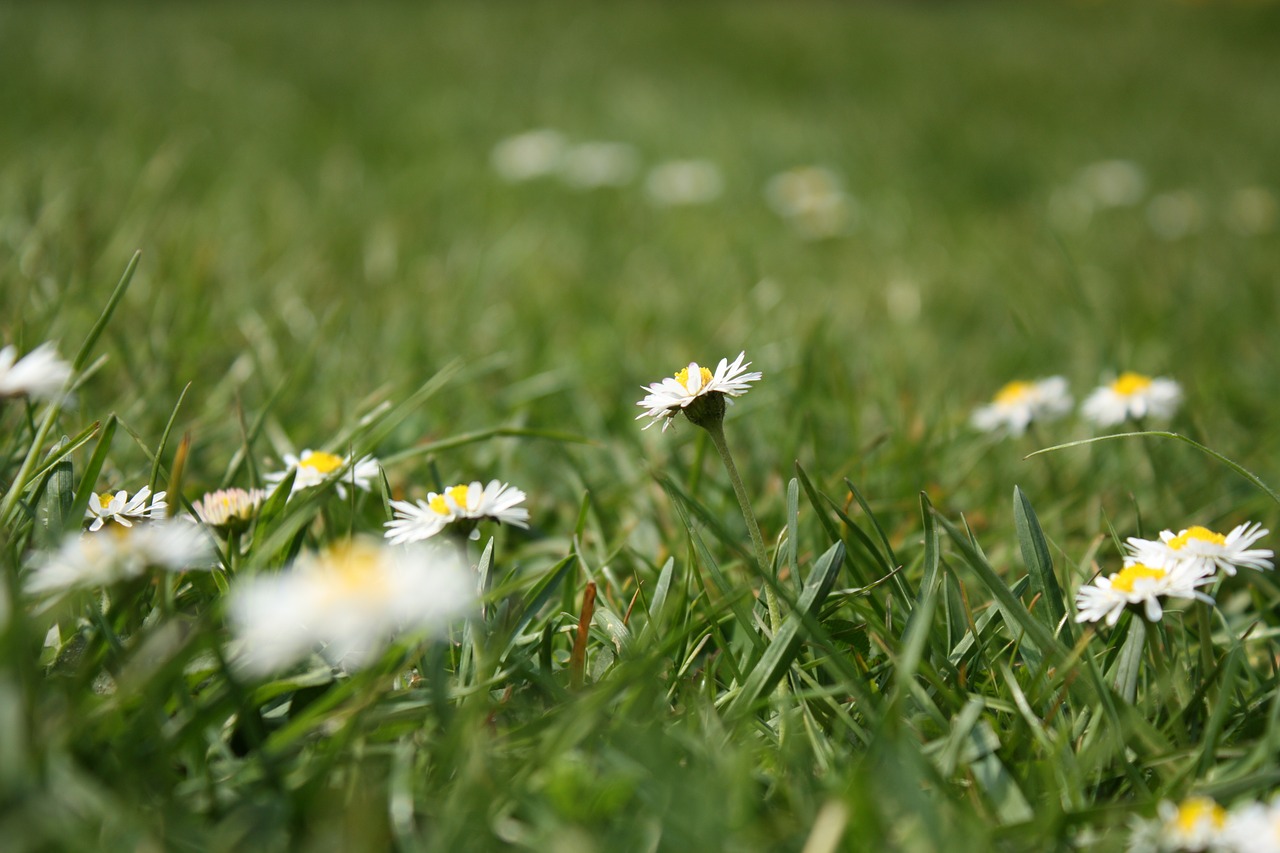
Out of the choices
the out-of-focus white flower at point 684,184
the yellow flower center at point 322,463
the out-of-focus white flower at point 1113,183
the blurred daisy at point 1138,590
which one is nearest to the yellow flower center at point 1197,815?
the blurred daisy at point 1138,590

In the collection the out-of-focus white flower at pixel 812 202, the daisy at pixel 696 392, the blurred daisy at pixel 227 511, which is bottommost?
the out-of-focus white flower at pixel 812 202

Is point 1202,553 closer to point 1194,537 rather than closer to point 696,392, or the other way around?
point 1194,537

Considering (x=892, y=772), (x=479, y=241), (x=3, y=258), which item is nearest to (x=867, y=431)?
(x=892, y=772)

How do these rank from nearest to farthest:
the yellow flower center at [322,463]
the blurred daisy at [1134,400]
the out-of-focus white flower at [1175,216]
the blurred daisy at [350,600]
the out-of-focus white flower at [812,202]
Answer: the blurred daisy at [350,600] → the yellow flower center at [322,463] → the blurred daisy at [1134,400] → the out-of-focus white flower at [812,202] → the out-of-focus white flower at [1175,216]

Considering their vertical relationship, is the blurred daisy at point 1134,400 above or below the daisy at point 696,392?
below

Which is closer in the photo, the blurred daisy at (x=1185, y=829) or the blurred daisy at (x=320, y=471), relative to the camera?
the blurred daisy at (x=1185, y=829)

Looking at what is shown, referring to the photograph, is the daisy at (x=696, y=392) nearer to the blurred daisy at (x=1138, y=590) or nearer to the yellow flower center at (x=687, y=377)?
the yellow flower center at (x=687, y=377)

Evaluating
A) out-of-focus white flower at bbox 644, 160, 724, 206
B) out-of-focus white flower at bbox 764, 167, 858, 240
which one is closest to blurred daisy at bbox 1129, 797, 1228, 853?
out-of-focus white flower at bbox 764, 167, 858, 240
